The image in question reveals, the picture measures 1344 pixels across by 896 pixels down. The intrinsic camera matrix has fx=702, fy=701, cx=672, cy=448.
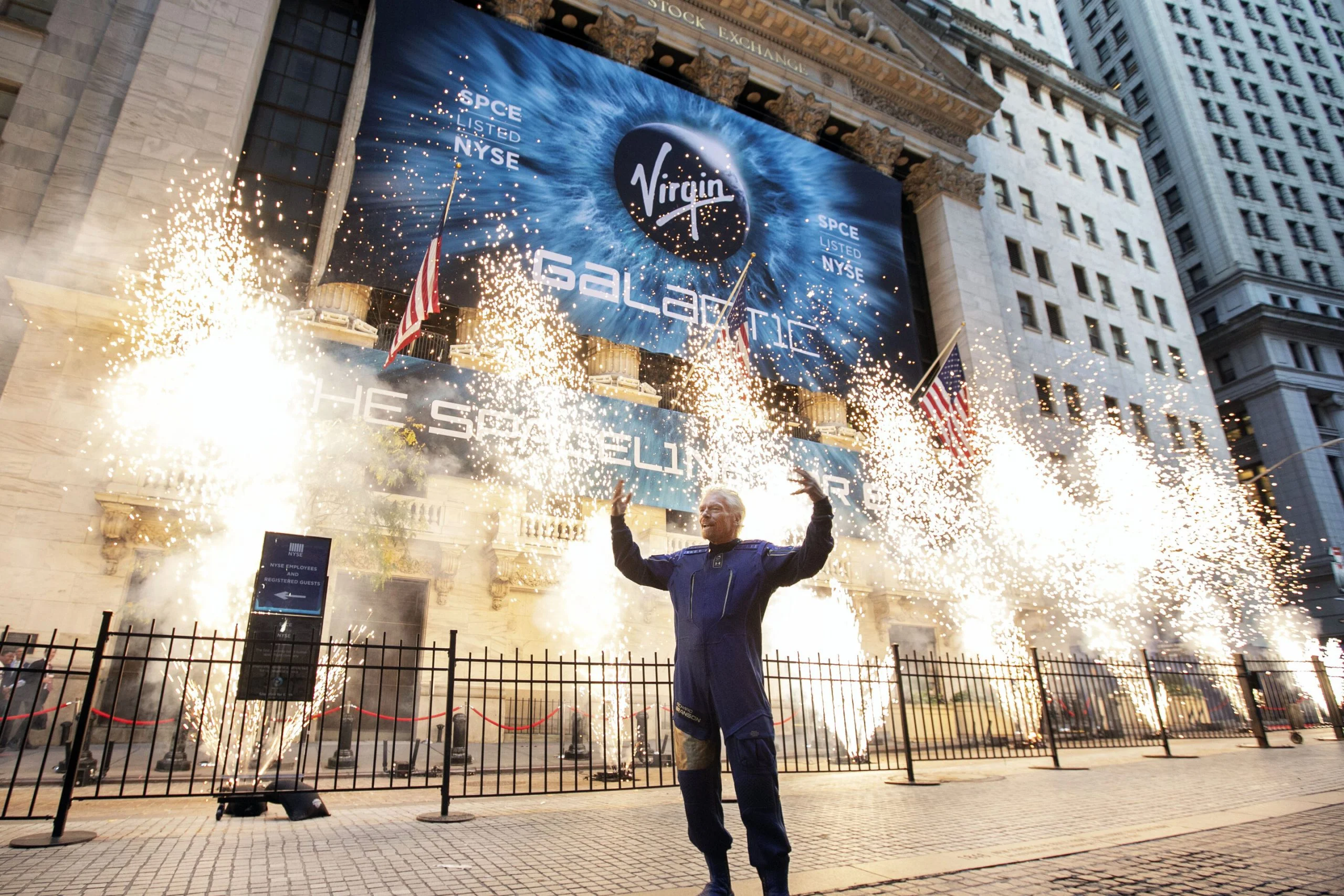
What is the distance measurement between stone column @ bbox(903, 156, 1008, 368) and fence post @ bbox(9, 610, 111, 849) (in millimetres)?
27082

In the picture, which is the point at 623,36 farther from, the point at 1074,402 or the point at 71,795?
the point at 71,795

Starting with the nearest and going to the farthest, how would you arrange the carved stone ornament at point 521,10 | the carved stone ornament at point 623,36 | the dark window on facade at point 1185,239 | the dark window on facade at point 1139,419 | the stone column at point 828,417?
the carved stone ornament at point 521,10 → the stone column at point 828,417 → the carved stone ornament at point 623,36 → the dark window on facade at point 1139,419 → the dark window on facade at point 1185,239

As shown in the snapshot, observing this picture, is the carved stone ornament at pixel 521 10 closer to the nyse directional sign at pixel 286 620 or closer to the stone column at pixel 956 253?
the stone column at pixel 956 253

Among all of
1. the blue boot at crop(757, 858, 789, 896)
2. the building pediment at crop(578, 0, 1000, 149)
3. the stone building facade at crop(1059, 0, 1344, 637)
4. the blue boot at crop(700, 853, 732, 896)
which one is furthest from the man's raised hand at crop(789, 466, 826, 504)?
the stone building facade at crop(1059, 0, 1344, 637)

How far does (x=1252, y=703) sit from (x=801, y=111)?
23.3 m

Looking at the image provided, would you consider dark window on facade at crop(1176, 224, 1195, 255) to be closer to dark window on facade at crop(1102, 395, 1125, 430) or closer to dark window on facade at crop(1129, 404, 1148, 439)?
dark window on facade at crop(1129, 404, 1148, 439)

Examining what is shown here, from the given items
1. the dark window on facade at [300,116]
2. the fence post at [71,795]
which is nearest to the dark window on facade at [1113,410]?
the dark window on facade at [300,116]

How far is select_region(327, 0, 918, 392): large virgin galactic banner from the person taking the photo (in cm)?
1664

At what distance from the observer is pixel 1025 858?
441 cm

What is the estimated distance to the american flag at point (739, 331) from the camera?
57.2 feet

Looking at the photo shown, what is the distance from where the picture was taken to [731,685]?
3.38 metres

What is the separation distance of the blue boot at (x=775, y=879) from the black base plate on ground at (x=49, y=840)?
5.23 m

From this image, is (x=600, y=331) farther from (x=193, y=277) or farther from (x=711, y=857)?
(x=711, y=857)

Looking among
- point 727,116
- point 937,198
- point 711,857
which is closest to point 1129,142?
point 937,198
